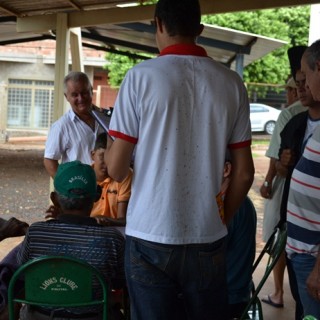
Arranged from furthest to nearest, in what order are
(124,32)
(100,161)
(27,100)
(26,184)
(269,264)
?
(27,100) → (26,184) → (124,32) → (100,161) → (269,264)

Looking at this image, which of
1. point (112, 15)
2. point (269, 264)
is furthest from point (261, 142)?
point (269, 264)

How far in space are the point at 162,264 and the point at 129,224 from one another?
0.19m

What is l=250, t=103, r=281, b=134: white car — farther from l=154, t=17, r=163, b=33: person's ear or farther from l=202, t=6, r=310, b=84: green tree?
l=154, t=17, r=163, b=33: person's ear

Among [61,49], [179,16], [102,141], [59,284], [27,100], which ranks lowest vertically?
[27,100]

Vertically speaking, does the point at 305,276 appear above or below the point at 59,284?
above

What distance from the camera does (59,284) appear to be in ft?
8.33

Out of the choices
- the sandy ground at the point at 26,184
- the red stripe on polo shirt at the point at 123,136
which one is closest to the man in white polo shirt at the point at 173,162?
the red stripe on polo shirt at the point at 123,136

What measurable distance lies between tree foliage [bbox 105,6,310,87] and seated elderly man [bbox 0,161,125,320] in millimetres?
21613

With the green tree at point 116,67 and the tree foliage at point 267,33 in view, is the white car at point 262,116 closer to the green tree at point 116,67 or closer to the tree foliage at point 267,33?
the tree foliage at point 267,33

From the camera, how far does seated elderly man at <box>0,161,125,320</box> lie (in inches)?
103

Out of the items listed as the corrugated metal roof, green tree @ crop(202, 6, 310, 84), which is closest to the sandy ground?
the corrugated metal roof

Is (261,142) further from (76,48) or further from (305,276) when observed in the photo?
(305,276)

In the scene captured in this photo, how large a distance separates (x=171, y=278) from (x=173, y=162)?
42 centimetres

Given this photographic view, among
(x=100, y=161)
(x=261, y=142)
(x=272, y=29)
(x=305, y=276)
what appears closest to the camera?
(x=305, y=276)
